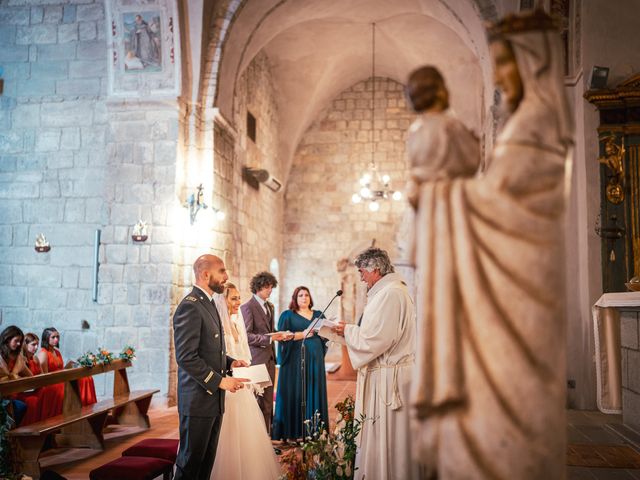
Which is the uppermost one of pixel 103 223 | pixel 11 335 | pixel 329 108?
pixel 329 108

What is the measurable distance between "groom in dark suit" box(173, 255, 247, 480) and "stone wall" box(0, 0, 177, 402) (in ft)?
13.8

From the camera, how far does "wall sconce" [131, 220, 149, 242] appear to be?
7336 millimetres

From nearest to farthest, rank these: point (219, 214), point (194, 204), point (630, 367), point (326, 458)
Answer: point (326, 458)
point (630, 367)
point (194, 204)
point (219, 214)

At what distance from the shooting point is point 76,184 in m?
8.15

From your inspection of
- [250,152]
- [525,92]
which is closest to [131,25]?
[250,152]

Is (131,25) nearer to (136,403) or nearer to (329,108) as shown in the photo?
(136,403)

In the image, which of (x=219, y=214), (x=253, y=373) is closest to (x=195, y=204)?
(x=219, y=214)

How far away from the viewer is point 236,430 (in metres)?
3.64

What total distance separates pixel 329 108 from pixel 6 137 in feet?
24.7

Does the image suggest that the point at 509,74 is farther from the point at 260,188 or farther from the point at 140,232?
the point at 260,188

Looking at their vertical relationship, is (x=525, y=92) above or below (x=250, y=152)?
below

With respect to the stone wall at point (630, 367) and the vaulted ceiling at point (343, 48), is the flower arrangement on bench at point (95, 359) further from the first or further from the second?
the stone wall at point (630, 367)

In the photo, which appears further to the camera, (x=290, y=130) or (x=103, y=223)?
(x=290, y=130)

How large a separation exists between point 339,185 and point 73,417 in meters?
9.73
